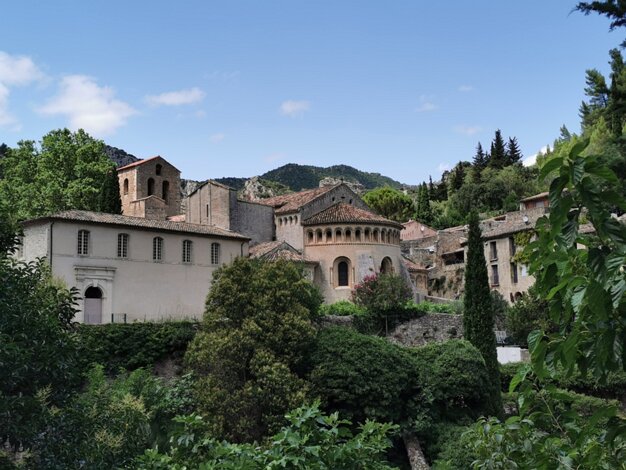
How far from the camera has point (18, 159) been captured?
5131 centimetres

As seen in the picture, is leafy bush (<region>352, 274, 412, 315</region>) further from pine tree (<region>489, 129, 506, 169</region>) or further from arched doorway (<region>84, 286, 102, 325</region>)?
pine tree (<region>489, 129, 506, 169</region>)

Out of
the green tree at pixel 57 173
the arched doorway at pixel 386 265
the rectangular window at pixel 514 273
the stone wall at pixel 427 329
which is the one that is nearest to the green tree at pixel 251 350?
the stone wall at pixel 427 329

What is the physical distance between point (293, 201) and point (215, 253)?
15288mm

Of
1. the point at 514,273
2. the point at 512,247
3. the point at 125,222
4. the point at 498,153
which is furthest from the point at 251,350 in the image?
the point at 498,153

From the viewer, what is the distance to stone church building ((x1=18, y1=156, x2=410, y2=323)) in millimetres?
32719

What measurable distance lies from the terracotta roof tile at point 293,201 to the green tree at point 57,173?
12.7m

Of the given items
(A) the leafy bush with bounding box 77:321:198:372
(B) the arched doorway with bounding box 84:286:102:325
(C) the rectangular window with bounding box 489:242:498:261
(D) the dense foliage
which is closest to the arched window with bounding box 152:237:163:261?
(B) the arched doorway with bounding box 84:286:102:325

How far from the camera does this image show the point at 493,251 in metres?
56.5

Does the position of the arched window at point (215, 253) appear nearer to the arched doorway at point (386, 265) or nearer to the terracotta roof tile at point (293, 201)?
the terracotta roof tile at point (293, 201)

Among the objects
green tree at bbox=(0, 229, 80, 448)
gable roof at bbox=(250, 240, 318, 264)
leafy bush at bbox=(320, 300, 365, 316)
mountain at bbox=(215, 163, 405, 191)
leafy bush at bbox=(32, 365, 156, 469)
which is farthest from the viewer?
mountain at bbox=(215, 163, 405, 191)

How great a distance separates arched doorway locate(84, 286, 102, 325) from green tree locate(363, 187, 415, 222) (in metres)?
66.2

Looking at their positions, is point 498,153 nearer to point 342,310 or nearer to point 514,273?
point 514,273

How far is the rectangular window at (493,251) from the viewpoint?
56.2 m

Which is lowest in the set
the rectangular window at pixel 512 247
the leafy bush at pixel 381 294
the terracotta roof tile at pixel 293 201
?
the leafy bush at pixel 381 294
